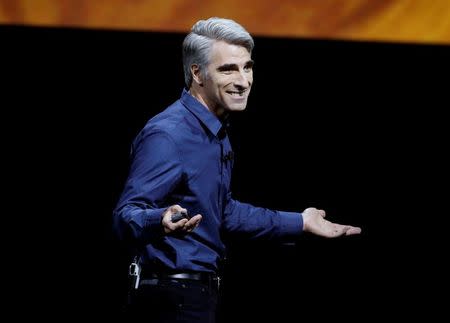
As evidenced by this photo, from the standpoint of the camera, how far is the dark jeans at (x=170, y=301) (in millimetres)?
1903

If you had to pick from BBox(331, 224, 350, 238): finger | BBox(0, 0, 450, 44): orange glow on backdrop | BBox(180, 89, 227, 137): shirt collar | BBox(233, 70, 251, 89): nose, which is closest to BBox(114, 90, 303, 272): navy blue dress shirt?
BBox(180, 89, 227, 137): shirt collar

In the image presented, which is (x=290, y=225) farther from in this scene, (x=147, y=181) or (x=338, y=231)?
(x=147, y=181)

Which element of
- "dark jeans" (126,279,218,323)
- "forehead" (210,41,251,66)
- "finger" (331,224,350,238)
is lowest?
"dark jeans" (126,279,218,323)

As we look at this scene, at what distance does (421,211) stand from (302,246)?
0.51 metres

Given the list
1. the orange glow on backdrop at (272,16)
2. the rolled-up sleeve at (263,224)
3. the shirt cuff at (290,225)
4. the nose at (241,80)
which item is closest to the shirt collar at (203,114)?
the nose at (241,80)

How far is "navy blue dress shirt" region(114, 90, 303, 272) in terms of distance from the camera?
1.77m

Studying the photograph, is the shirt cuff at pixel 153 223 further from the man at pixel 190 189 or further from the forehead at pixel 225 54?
the forehead at pixel 225 54

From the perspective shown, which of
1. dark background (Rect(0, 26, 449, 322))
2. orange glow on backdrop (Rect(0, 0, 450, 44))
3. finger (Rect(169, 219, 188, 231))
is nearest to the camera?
finger (Rect(169, 219, 188, 231))

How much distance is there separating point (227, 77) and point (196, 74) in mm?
94

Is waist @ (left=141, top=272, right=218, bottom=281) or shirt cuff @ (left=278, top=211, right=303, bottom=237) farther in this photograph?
shirt cuff @ (left=278, top=211, right=303, bottom=237)

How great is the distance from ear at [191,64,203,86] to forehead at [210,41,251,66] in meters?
0.05

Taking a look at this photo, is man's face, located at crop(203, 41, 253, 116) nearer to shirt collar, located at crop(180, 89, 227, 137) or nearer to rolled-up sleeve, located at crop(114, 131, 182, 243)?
shirt collar, located at crop(180, 89, 227, 137)

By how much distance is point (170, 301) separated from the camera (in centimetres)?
190

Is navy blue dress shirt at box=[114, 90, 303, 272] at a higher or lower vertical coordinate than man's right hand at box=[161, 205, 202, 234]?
higher
